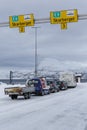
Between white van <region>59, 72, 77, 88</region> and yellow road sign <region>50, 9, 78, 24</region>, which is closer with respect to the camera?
yellow road sign <region>50, 9, 78, 24</region>

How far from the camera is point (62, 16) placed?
A: 33.9 meters

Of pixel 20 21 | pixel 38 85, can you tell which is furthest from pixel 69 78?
pixel 20 21

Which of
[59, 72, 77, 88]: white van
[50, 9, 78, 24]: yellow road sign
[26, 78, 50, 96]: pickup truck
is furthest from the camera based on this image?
[59, 72, 77, 88]: white van

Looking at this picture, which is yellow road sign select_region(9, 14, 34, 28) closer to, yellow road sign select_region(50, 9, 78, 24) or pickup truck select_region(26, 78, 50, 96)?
yellow road sign select_region(50, 9, 78, 24)

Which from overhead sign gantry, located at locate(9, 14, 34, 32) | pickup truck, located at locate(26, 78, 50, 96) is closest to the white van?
pickup truck, located at locate(26, 78, 50, 96)

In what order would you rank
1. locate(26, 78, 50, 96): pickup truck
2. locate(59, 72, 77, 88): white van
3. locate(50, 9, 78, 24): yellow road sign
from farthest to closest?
1. locate(59, 72, 77, 88): white van
2. locate(26, 78, 50, 96): pickup truck
3. locate(50, 9, 78, 24): yellow road sign

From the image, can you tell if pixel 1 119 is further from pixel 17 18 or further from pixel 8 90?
pixel 17 18

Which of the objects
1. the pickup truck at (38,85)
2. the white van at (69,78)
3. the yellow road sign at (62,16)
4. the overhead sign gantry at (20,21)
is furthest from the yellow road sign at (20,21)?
the white van at (69,78)

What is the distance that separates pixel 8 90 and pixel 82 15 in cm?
878

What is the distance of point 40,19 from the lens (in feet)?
110

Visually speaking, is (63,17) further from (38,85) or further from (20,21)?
(38,85)

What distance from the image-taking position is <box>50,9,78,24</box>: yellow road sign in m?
33.7

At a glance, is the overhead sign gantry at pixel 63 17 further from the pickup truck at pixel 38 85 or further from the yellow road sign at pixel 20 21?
the pickup truck at pixel 38 85

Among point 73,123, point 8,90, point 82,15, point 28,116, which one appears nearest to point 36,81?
point 8,90
